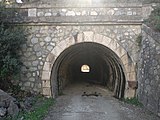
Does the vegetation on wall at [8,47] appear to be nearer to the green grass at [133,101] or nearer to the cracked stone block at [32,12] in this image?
the cracked stone block at [32,12]

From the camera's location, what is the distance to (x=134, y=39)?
931 centimetres

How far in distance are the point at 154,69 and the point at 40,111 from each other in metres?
3.71

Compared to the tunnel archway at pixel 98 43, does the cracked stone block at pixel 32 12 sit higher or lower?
higher

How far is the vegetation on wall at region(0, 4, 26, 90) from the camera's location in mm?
8781

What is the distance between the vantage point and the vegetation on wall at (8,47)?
8.78m

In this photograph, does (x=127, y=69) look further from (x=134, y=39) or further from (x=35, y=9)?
(x=35, y=9)

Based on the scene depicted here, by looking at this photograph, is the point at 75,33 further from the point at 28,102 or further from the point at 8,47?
the point at 28,102

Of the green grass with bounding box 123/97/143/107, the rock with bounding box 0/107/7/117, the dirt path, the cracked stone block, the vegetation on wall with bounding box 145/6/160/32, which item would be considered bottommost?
the dirt path

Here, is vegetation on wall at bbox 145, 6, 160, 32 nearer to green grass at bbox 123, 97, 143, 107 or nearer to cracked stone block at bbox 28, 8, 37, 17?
green grass at bbox 123, 97, 143, 107

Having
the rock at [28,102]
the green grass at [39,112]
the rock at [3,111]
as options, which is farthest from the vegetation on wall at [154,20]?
the rock at [3,111]

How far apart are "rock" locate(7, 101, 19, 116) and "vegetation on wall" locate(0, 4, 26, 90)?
2.20m

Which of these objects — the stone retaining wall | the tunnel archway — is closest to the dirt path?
the stone retaining wall

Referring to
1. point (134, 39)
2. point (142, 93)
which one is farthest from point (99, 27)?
point (142, 93)

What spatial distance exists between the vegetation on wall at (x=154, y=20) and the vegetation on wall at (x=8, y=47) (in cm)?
458
